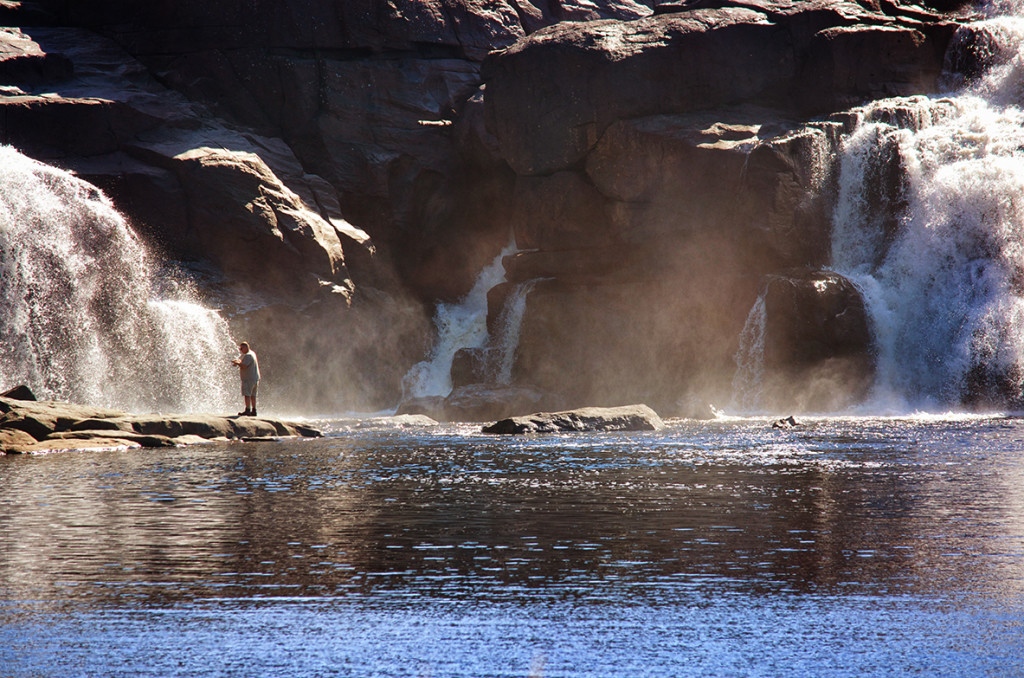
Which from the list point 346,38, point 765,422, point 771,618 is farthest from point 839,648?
point 346,38

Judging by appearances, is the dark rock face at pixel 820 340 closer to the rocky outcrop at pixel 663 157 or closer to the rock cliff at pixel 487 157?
the rock cliff at pixel 487 157

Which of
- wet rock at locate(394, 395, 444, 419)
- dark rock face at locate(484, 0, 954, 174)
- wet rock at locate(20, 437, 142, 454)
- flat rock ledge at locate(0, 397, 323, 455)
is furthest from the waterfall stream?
wet rock at locate(20, 437, 142, 454)

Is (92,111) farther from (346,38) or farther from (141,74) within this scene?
A: (346,38)

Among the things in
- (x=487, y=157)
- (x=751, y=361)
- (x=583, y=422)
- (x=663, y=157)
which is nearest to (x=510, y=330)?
(x=487, y=157)

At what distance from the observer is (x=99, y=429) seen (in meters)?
18.5

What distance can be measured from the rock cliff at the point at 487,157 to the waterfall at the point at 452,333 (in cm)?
72

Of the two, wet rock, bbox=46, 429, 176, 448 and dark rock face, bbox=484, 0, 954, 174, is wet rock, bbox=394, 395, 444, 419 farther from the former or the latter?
wet rock, bbox=46, 429, 176, 448

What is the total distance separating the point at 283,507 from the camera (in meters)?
9.76

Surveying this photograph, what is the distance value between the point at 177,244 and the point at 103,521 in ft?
86.9

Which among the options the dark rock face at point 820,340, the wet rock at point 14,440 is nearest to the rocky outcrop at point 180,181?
the dark rock face at point 820,340

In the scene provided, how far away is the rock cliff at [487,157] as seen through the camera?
33.5m

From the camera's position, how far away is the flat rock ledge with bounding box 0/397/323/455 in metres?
17.1

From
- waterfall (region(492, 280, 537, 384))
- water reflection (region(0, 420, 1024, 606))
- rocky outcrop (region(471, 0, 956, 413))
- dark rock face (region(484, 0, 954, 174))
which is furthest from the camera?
waterfall (region(492, 280, 537, 384))

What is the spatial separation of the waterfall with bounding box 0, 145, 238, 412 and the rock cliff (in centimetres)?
152
